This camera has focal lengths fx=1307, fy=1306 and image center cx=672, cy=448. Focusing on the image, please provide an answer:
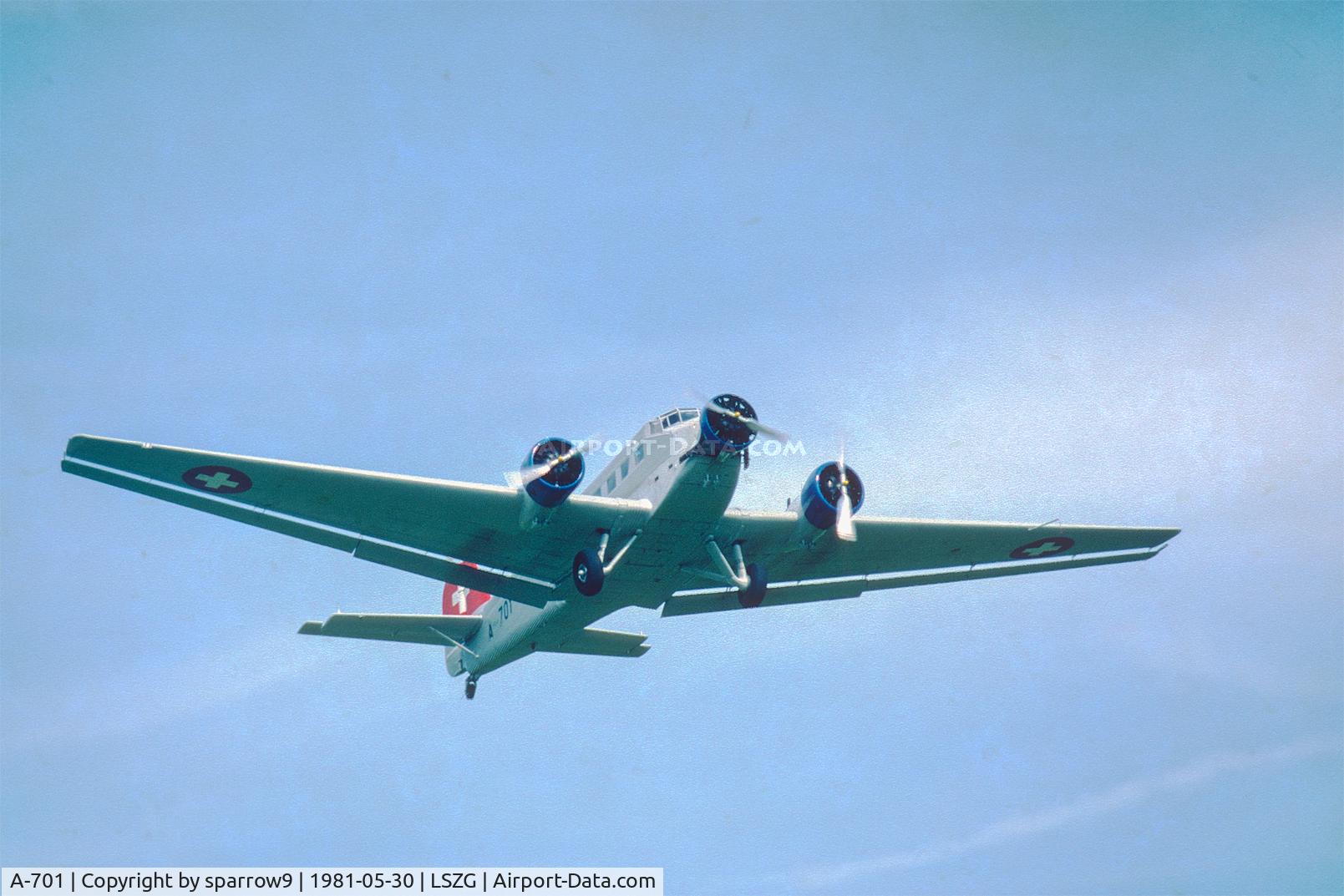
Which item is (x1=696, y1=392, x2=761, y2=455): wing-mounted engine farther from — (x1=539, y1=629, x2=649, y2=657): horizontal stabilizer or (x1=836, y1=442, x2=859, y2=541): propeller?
(x1=539, y1=629, x2=649, y2=657): horizontal stabilizer

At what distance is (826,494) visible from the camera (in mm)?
30375

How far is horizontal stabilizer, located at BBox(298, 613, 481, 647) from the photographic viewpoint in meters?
34.1

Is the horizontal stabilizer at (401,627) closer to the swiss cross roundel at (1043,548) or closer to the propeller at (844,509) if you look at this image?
the propeller at (844,509)

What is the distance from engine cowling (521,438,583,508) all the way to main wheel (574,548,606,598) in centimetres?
182

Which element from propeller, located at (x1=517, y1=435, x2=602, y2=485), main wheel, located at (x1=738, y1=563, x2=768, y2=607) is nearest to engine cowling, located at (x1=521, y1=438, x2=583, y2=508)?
propeller, located at (x1=517, y1=435, x2=602, y2=485)

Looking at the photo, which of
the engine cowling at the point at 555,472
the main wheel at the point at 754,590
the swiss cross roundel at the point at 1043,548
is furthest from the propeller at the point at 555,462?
the swiss cross roundel at the point at 1043,548

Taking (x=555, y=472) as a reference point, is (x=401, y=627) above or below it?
below

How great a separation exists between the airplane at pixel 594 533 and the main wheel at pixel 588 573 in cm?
4

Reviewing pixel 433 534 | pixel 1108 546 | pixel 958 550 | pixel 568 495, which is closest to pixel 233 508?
pixel 433 534

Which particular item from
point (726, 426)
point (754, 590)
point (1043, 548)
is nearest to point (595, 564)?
point (754, 590)

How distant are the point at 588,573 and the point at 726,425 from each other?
4.74m

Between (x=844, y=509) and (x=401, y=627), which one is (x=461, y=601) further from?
(x=844, y=509)

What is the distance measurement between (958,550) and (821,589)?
3894mm

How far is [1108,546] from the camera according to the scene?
1435 inches
